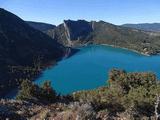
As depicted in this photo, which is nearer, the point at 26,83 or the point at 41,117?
the point at 41,117

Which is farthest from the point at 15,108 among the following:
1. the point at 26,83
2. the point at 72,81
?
the point at 72,81

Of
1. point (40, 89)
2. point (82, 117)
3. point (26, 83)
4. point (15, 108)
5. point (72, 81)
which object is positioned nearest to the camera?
point (82, 117)

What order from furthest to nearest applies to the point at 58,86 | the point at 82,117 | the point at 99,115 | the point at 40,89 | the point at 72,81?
the point at 72,81, the point at 58,86, the point at 40,89, the point at 99,115, the point at 82,117

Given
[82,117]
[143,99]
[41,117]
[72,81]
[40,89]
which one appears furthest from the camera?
[72,81]

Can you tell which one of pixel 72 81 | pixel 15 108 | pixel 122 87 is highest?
pixel 15 108

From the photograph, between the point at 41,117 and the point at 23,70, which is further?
the point at 23,70

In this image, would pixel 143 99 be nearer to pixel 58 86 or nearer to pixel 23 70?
pixel 58 86

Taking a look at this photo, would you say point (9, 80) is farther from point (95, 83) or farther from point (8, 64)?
point (95, 83)

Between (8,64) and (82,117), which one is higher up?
(82,117)

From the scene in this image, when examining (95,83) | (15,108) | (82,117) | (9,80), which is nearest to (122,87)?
(15,108)
